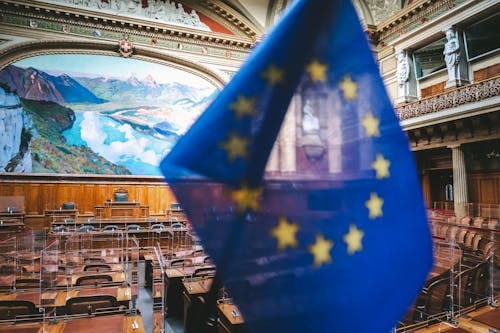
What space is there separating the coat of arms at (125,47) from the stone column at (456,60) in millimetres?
12773

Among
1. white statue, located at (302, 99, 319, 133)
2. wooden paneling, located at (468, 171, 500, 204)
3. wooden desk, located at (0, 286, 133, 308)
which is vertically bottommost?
wooden desk, located at (0, 286, 133, 308)

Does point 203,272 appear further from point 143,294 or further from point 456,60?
point 456,60

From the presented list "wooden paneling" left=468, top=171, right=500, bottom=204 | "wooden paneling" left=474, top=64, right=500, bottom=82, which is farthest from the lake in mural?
"wooden paneling" left=468, top=171, right=500, bottom=204

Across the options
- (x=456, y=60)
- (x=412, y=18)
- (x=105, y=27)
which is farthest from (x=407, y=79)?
→ (x=105, y=27)

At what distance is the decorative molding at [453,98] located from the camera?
10.5 metres

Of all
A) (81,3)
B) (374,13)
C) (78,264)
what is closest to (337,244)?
(78,264)

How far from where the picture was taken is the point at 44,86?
43.9 feet

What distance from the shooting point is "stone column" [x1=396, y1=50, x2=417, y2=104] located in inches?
562

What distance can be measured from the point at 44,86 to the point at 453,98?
51.2 feet

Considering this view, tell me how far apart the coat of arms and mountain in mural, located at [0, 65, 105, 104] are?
89.4 inches

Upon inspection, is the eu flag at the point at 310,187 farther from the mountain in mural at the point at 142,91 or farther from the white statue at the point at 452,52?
the mountain in mural at the point at 142,91

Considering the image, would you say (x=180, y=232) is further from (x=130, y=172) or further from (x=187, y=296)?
(x=130, y=172)

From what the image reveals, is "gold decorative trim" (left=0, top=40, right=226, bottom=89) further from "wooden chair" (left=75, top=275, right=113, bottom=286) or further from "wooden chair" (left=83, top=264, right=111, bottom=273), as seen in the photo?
"wooden chair" (left=75, top=275, right=113, bottom=286)

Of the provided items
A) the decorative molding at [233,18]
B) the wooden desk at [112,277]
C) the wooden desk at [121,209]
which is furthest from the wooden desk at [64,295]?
the decorative molding at [233,18]
